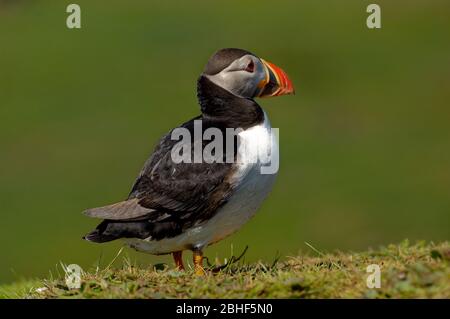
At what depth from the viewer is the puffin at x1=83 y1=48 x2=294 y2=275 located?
283 inches

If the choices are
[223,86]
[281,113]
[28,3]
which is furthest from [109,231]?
[28,3]

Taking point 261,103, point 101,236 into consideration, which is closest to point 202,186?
point 101,236

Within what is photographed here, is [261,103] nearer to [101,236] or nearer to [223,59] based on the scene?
[223,59]

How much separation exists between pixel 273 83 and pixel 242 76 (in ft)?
1.03

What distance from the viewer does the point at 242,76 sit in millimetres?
7707

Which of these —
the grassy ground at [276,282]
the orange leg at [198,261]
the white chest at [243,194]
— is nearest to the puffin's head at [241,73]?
the white chest at [243,194]

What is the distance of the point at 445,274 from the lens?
244 inches

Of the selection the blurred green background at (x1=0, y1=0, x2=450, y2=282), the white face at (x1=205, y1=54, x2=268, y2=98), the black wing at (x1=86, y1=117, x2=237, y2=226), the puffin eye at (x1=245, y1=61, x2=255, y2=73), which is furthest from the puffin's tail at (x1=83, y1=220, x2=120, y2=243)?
the blurred green background at (x1=0, y1=0, x2=450, y2=282)

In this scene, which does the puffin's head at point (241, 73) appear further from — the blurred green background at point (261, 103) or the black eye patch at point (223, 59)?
the blurred green background at point (261, 103)

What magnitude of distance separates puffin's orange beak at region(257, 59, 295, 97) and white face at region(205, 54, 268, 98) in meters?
0.05

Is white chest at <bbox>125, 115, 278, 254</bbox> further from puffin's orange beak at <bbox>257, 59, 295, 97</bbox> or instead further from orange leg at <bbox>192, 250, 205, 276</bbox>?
puffin's orange beak at <bbox>257, 59, 295, 97</bbox>
